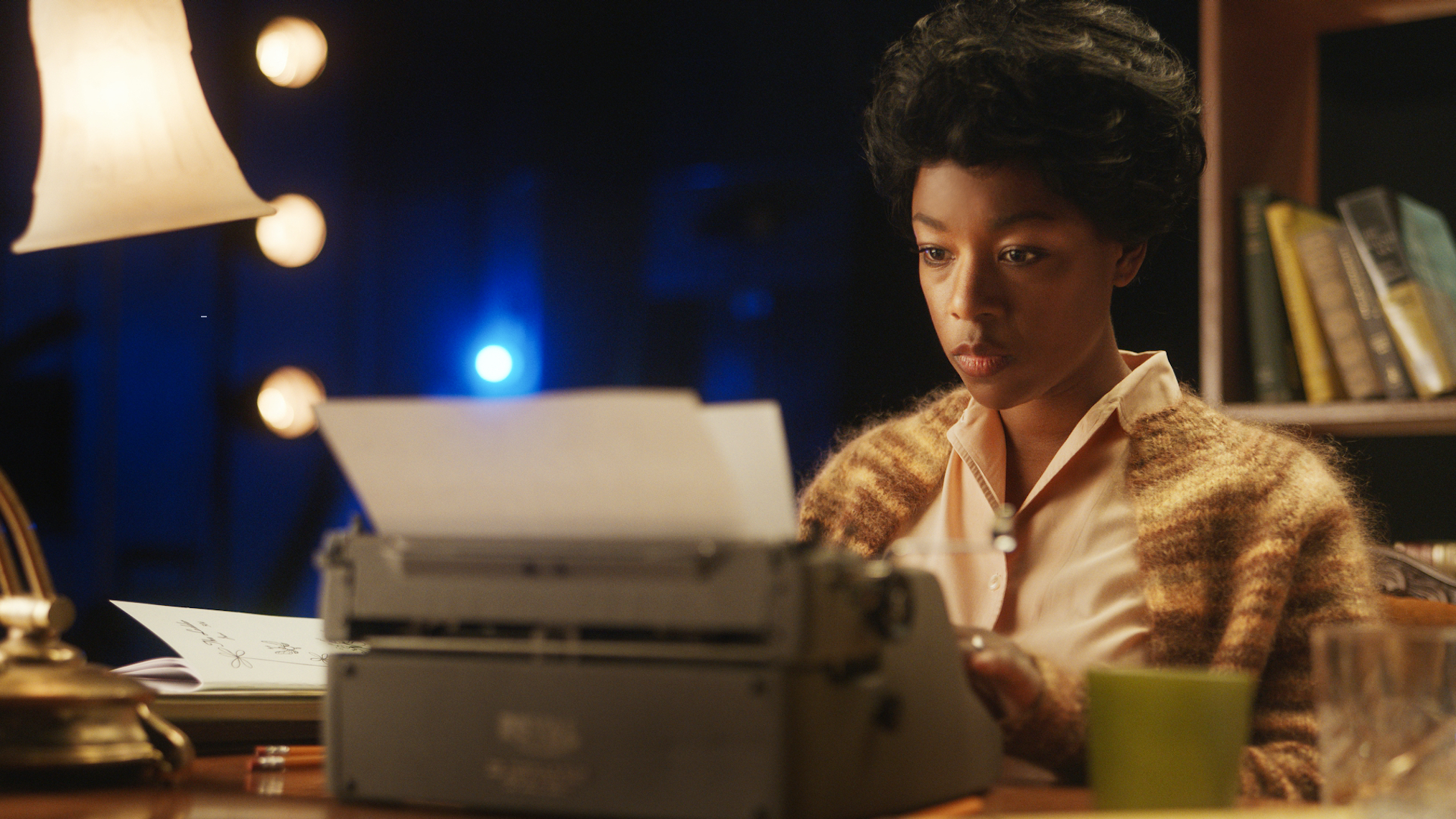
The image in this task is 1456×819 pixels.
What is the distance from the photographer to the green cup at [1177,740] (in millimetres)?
573

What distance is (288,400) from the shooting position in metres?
2.39

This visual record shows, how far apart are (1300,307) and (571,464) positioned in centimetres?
138

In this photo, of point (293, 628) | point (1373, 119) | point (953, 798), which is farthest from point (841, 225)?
point (953, 798)

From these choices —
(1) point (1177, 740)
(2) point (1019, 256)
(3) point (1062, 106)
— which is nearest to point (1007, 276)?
(2) point (1019, 256)

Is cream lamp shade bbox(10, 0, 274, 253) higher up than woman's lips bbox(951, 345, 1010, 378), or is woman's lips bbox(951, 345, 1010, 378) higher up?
cream lamp shade bbox(10, 0, 274, 253)

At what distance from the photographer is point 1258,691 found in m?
1.05

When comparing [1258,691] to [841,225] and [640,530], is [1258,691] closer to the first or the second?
[640,530]

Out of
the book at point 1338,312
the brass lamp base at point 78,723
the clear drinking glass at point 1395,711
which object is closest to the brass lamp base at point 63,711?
the brass lamp base at point 78,723

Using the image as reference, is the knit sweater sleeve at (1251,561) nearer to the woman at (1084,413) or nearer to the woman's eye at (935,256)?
the woman at (1084,413)

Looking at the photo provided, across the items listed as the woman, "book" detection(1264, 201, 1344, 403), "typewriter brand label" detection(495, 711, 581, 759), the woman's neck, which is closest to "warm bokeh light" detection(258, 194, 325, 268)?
the woman

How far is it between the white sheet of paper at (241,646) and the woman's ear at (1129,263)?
822 mm

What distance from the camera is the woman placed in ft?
3.50

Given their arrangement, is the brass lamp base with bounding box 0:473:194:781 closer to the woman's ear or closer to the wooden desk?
the wooden desk

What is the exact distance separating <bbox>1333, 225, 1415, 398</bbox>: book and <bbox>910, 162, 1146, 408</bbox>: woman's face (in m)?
0.59
